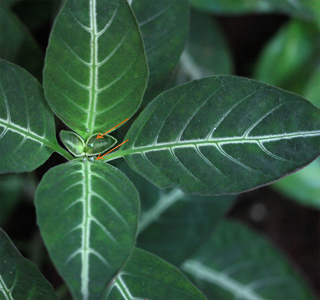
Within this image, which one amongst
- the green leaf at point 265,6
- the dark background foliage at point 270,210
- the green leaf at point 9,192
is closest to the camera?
the green leaf at point 9,192

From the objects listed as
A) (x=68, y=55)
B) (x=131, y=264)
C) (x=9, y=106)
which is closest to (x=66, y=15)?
(x=68, y=55)

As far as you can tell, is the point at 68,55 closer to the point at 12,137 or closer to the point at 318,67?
the point at 12,137

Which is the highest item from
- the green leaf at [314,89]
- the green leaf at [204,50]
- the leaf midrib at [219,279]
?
the green leaf at [204,50]

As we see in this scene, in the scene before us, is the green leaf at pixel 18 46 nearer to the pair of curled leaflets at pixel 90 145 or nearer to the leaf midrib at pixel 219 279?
the pair of curled leaflets at pixel 90 145

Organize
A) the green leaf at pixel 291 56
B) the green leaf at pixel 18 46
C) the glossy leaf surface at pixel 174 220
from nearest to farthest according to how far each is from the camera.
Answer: the green leaf at pixel 18 46, the glossy leaf surface at pixel 174 220, the green leaf at pixel 291 56

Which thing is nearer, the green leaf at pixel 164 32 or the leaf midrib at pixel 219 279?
the green leaf at pixel 164 32

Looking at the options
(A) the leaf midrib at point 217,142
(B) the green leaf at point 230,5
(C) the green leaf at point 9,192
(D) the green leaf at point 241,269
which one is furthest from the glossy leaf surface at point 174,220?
(B) the green leaf at point 230,5

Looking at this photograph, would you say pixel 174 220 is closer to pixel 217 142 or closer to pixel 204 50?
pixel 217 142

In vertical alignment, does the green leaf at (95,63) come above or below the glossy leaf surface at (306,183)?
below
